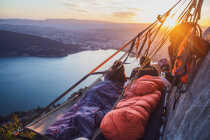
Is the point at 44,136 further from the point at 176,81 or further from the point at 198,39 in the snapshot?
the point at 198,39

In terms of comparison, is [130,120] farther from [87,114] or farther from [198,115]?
[87,114]

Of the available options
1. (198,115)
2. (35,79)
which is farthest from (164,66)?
(35,79)

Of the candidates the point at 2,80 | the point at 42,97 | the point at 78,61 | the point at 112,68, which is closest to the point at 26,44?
the point at 78,61

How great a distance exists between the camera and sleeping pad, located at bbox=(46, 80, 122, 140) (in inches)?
62.7

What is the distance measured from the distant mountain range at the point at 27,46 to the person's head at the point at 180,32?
41113 mm

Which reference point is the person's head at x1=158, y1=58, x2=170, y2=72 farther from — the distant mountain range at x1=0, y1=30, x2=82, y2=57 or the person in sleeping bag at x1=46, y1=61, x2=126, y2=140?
the distant mountain range at x1=0, y1=30, x2=82, y2=57

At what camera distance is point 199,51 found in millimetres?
972

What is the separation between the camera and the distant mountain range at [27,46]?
122 ft

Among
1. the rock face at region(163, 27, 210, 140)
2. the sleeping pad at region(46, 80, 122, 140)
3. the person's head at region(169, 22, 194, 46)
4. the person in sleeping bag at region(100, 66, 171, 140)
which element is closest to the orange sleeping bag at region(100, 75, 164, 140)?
the person in sleeping bag at region(100, 66, 171, 140)

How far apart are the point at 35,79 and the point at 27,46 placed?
765 inches

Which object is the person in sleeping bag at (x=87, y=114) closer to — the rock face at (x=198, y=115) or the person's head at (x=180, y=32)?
the person's head at (x=180, y=32)

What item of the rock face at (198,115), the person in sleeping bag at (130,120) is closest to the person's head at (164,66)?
the person in sleeping bag at (130,120)

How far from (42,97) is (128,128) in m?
22.1

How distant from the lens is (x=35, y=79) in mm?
25484
